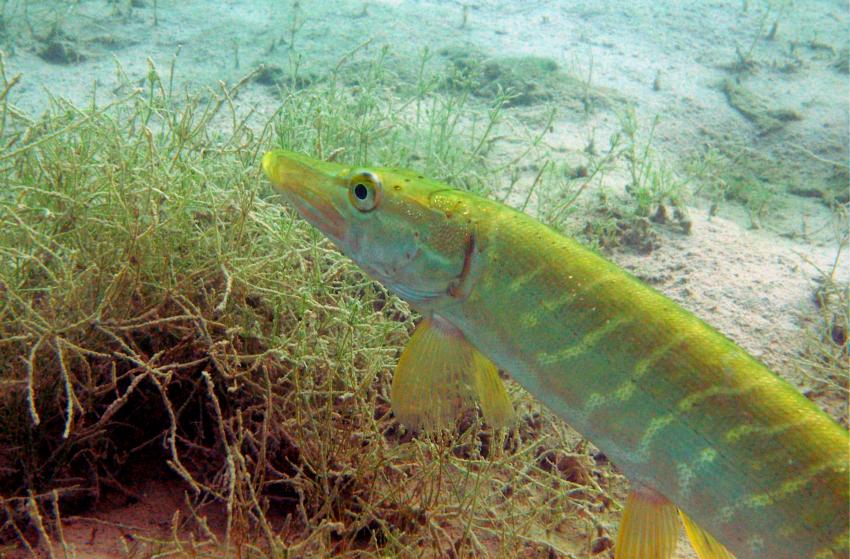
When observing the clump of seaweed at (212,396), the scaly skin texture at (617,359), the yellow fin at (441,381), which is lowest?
the clump of seaweed at (212,396)

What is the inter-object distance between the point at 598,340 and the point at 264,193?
2.99 meters

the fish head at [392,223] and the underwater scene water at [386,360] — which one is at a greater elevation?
the fish head at [392,223]

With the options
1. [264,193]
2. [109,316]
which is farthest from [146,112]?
[109,316]

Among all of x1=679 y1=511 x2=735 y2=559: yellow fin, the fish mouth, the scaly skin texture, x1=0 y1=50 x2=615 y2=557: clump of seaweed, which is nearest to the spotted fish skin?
the scaly skin texture

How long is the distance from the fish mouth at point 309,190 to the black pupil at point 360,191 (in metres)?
0.08

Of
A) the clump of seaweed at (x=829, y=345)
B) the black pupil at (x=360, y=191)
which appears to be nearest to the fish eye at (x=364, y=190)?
the black pupil at (x=360, y=191)

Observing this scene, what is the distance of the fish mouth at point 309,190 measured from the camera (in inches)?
82.0

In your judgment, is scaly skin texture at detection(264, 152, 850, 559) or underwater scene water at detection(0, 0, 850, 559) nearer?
scaly skin texture at detection(264, 152, 850, 559)

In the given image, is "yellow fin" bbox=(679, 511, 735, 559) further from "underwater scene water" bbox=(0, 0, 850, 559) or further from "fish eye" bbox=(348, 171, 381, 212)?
"fish eye" bbox=(348, 171, 381, 212)

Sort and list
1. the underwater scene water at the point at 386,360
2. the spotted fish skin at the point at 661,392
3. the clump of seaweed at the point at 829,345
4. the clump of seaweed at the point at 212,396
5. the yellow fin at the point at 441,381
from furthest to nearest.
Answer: the clump of seaweed at the point at 829,345 < the clump of seaweed at the point at 212,396 < the yellow fin at the point at 441,381 < the underwater scene water at the point at 386,360 < the spotted fish skin at the point at 661,392

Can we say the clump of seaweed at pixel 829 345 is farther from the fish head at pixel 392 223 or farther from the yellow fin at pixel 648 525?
the fish head at pixel 392 223

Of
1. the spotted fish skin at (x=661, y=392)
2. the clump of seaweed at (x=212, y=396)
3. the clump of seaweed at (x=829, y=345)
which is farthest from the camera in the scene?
the clump of seaweed at (x=829, y=345)

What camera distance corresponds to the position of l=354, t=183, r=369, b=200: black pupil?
2.06 m

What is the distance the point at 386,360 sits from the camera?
122 inches
